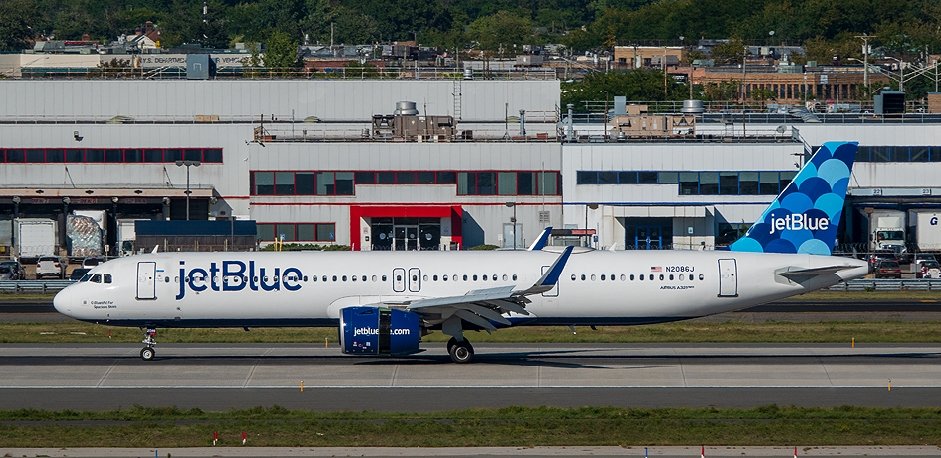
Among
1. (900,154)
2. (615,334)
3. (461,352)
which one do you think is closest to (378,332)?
(461,352)

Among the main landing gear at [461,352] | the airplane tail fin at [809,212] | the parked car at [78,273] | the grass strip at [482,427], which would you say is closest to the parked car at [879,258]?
the airplane tail fin at [809,212]

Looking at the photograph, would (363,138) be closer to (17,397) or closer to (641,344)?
(641,344)

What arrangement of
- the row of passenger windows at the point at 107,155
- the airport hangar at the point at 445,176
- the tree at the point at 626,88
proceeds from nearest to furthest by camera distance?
the airport hangar at the point at 445,176 < the row of passenger windows at the point at 107,155 < the tree at the point at 626,88

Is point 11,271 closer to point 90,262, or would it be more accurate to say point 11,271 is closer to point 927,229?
point 90,262

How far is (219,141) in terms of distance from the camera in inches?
3853

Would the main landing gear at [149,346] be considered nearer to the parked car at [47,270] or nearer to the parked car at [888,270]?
the parked car at [47,270]

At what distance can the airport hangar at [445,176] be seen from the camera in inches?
3546

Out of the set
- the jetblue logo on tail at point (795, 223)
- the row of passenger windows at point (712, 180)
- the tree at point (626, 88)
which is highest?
the tree at point (626, 88)

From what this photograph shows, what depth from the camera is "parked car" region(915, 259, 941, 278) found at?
86125 mm

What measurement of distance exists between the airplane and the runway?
1.42 meters

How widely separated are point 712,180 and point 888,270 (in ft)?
38.0

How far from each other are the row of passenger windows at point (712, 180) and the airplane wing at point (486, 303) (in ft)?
138

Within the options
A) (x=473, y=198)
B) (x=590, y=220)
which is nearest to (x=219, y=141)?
(x=473, y=198)

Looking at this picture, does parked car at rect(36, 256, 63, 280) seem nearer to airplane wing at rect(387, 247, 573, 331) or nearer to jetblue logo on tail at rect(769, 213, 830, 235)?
airplane wing at rect(387, 247, 573, 331)
